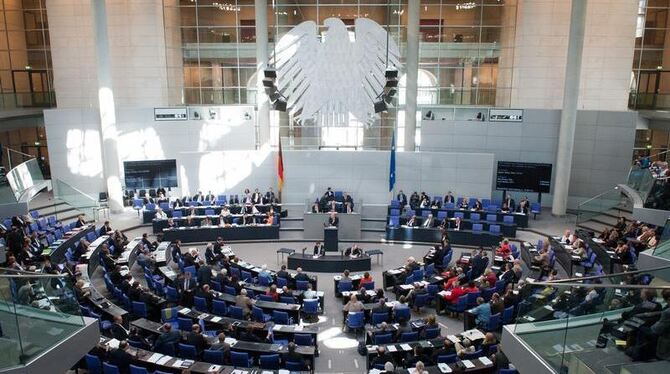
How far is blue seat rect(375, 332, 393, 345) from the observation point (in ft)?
36.3

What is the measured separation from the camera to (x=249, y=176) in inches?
918

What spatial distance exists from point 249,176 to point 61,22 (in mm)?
12498

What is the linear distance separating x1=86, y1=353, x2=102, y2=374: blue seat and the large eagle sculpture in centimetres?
1302

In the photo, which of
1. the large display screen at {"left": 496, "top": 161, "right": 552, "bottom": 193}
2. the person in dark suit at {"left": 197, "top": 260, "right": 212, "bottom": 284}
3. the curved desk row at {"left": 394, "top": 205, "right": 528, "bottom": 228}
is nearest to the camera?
the person in dark suit at {"left": 197, "top": 260, "right": 212, "bottom": 284}

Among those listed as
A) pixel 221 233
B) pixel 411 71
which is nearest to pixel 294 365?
pixel 221 233

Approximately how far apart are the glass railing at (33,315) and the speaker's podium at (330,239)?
1109cm

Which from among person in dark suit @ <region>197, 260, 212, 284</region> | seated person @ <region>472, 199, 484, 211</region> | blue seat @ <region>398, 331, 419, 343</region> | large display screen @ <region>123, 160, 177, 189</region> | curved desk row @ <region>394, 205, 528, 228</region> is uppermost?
large display screen @ <region>123, 160, 177, 189</region>

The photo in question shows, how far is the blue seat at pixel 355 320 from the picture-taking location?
1213 cm

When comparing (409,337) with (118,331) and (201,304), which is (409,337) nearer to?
(201,304)

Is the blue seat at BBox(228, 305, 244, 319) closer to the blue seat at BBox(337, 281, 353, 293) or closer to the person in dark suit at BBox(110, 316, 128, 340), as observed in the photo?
the person in dark suit at BBox(110, 316, 128, 340)

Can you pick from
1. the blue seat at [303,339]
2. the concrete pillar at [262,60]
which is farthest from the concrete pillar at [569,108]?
the blue seat at [303,339]

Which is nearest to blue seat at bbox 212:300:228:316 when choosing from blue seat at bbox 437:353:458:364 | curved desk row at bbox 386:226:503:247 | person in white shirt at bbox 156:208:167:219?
blue seat at bbox 437:353:458:364

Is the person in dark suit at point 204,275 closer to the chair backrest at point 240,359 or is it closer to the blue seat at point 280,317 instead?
the blue seat at point 280,317

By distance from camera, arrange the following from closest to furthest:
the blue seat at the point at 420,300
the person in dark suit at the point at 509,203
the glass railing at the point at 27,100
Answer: the blue seat at the point at 420,300, the person in dark suit at the point at 509,203, the glass railing at the point at 27,100
